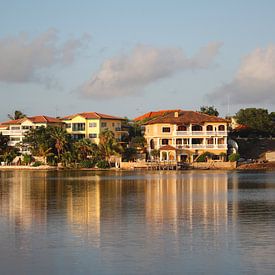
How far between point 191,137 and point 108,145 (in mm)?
11157

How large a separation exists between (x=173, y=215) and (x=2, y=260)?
11492 millimetres

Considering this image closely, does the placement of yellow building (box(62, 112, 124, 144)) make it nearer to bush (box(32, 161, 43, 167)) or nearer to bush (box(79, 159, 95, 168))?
bush (box(79, 159, 95, 168))

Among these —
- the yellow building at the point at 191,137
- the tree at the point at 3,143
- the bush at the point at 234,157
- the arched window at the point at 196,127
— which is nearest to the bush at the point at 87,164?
the yellow building at the point at 191,137

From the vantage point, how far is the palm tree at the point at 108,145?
82.7 m

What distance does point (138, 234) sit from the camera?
74.8 ft

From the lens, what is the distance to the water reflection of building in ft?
88.2

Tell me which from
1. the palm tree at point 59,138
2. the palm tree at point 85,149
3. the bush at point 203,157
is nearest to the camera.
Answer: the bush at point 203,157

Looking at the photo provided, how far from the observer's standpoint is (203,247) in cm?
2019

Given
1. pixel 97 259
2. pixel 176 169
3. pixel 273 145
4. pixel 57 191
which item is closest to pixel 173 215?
pixel 97 259

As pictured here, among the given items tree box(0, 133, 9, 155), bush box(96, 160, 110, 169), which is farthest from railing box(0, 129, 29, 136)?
bush box(96, 160, 110, 169)

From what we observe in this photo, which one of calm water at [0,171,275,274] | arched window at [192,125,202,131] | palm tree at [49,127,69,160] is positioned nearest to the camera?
calm water at [0,171,275,274]

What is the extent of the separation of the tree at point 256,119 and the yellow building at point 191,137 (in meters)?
13.0

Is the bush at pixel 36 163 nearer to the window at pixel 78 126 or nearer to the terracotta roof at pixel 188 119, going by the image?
the window at pixel 78 126

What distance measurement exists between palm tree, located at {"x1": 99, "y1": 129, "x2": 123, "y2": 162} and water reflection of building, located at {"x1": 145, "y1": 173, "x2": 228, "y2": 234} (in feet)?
108
